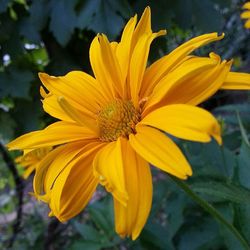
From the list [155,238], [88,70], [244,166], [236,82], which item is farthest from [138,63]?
[88,70]

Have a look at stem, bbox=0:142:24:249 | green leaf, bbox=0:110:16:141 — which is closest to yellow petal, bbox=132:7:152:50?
green leaf, bbox=0:110:16:141

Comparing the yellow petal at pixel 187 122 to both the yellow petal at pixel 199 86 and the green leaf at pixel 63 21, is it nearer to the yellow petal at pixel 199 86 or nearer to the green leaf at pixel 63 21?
the yellow petal at pixel 199 86

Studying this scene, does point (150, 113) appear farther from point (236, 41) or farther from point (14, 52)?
point (236, 41)

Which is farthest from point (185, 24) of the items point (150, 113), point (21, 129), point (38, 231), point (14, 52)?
point (38, 231)

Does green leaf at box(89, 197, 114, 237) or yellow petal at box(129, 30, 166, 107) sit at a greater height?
yellow petal at box(129, 30, 166, 107)

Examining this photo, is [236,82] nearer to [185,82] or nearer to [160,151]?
[185,82]

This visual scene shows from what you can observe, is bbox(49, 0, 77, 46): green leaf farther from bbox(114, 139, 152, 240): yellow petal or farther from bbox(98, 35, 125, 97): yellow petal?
bbox(114, 139, 152, 240): yellow petal

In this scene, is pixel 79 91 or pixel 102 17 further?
pixel 102 17
